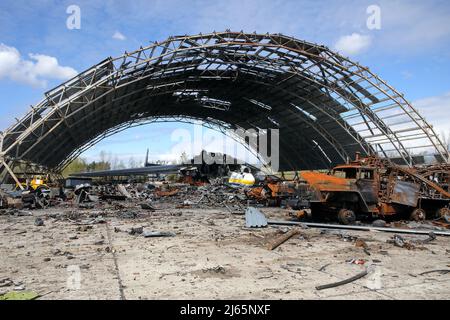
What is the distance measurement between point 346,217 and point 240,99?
25018mm

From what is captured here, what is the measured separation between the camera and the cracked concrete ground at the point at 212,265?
16.0 feet

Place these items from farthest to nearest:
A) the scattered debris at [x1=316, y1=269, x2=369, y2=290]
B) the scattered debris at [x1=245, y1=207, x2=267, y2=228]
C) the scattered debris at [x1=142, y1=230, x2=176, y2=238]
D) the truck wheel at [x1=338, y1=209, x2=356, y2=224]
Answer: the truck wheel at [x1=338, y1=209, x2=356, y2=224] < the scattered debris at [x1=245, y1=207, x2=267, y2=228] < the scattered debris at [x1=142, y1=230, x2=176, y2=238] < the scattered debris at [x1=316, y1=269, x2=369, y2=290]

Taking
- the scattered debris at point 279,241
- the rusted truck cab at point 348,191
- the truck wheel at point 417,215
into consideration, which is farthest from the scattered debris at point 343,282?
the truck wheel at point 417,215

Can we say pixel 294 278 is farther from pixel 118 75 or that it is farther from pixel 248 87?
pixel 248 87

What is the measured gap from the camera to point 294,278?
5.53 m

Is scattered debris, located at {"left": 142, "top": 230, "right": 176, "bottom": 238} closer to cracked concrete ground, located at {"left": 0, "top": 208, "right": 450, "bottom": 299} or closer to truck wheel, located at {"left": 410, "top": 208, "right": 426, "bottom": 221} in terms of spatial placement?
cracked concrete ground, located at {"left": 0, "top": 208, "right": 450, "bottom": 299}

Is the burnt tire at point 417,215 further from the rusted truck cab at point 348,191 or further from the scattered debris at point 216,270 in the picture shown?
the scattered debris at point 216,270

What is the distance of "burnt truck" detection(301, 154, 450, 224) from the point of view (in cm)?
1182

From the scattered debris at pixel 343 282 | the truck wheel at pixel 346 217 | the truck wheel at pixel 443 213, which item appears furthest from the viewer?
the truck wheel at pixel 443 213

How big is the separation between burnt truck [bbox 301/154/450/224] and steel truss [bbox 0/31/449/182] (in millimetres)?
12181

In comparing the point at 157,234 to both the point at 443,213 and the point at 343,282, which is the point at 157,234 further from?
the point at 443,213

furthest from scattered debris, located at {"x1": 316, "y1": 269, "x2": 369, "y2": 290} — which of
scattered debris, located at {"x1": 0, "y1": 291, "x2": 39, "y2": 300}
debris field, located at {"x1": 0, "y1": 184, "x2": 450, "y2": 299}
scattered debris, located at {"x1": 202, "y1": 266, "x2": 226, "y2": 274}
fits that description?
scattered debris, located at {"x1": 0, "y1": 291, "x2": 39, "y2": 300}
